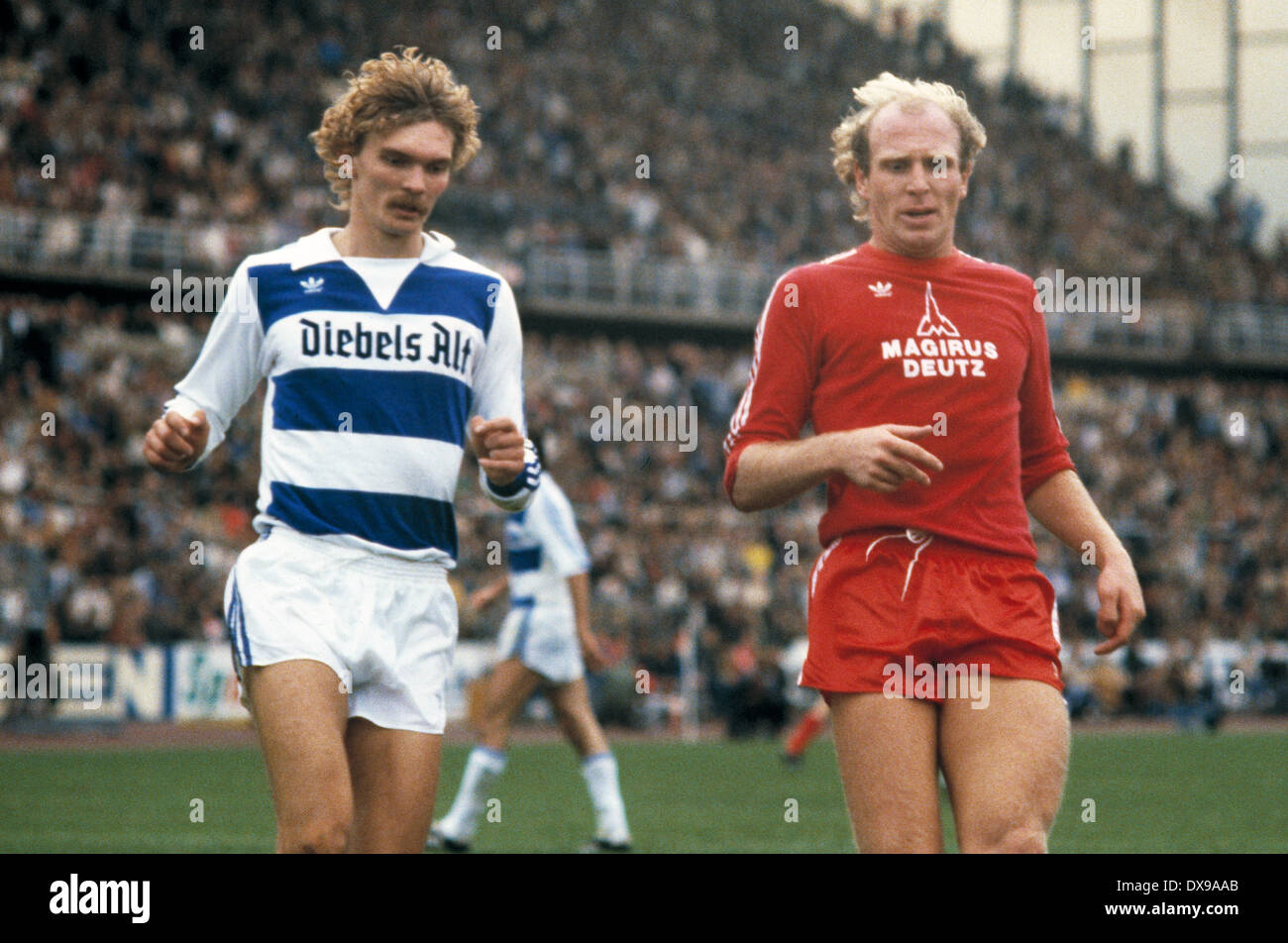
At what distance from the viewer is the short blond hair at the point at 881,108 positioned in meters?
4.73

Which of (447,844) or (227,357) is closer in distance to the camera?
(227,357)

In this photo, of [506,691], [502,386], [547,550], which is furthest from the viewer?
[547,550]

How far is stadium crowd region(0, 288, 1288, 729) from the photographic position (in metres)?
21.3

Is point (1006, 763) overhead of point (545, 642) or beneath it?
beneath

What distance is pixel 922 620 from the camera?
4.44 meters

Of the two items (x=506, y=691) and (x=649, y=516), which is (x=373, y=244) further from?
(x=649, y=516)

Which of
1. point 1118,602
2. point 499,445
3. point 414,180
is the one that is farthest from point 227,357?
point 1118,602

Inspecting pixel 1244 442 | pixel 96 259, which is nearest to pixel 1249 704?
pixel 1244 442

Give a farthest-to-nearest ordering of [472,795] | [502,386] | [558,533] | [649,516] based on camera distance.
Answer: [649,516] < [558,533] < [472,795] < [502,386]

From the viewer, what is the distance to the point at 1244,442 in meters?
37.6

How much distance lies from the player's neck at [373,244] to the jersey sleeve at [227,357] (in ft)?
0.90

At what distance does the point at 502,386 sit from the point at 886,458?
1.35m

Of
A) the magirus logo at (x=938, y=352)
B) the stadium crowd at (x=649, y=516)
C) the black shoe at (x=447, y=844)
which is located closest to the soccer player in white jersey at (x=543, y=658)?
the black shoe at (x=447, y=844)
